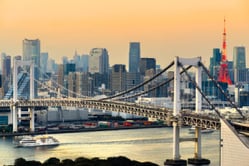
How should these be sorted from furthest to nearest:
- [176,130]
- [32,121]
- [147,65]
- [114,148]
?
1. [147,65]
2. [32,121]
3. [114,148]
4. [176,130]

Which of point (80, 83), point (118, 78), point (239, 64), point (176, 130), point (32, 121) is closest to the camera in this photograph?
point (176, 130)

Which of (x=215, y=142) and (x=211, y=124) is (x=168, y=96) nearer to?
(x=215, y=142)

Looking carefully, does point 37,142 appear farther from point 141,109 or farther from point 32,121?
point 32,121

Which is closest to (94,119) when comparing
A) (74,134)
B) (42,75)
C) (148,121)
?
(148,121)

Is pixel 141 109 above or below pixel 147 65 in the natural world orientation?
below

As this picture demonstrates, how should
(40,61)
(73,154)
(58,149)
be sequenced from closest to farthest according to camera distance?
(73,154)
(58,149)
(40,61)

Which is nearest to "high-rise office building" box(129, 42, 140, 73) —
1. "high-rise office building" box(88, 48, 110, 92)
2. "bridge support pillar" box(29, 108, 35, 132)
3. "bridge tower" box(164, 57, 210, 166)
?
"high-rise office building" box(88, 48, 110, 92)

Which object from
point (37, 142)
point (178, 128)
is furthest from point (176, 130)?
point (37, 142)

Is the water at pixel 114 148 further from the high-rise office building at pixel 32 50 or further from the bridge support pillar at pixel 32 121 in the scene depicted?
the high-rise office building at pixel 32 50
